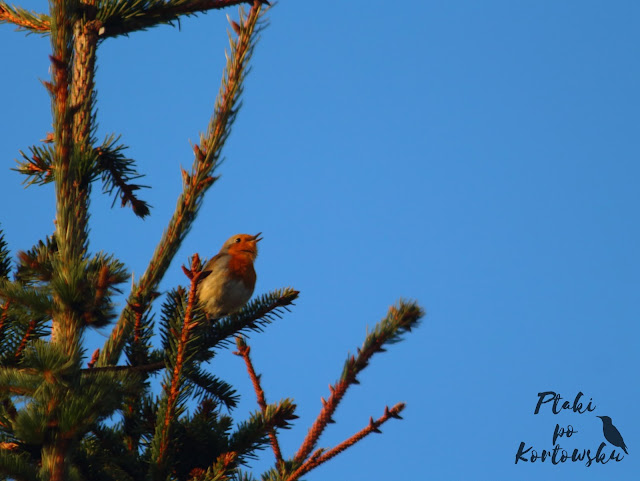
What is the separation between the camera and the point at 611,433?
7797 mm

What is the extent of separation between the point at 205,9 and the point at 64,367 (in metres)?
1.77

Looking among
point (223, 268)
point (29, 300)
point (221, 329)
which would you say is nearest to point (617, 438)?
point (223, 268)

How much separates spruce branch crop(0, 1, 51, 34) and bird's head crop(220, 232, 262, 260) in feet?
10.0

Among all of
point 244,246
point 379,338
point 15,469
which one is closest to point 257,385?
point 379,338

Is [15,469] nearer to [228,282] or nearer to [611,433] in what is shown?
[228,282]

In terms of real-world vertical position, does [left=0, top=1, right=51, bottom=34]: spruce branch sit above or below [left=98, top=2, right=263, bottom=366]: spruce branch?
above

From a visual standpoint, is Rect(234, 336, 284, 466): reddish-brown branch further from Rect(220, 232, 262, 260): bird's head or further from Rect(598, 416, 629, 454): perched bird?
Rect(598, 416, 629, 454): perched bird

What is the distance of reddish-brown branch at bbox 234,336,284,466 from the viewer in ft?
9.14

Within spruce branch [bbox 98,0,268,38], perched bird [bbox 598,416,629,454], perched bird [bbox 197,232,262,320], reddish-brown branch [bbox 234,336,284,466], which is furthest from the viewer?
perched bird [bbox 598,416,629,454]

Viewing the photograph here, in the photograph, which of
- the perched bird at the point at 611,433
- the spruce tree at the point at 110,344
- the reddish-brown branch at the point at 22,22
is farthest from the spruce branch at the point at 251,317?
the perched bird at the point at 611,433

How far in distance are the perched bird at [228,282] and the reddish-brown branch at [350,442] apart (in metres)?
2.77

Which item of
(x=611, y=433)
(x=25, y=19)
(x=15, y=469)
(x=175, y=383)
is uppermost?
(x=611, y=433)

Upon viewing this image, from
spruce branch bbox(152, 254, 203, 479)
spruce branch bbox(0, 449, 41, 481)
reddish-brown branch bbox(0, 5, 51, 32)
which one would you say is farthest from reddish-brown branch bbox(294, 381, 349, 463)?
reddish-brown branch bbox(0, 5, 51, 32)

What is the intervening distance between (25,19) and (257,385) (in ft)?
7.05
